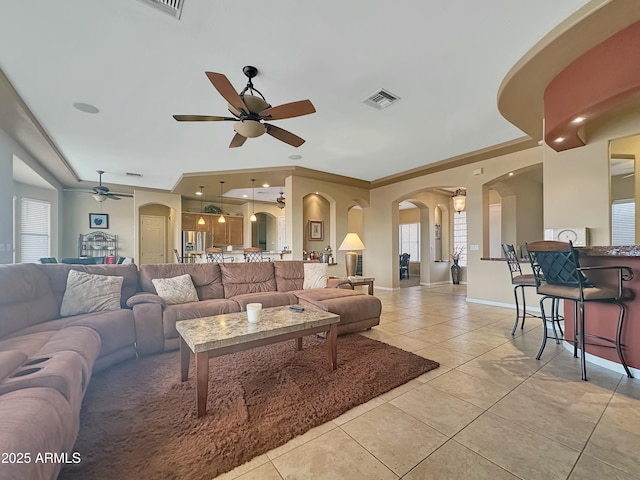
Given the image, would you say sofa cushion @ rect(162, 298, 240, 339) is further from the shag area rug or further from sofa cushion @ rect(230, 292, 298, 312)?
the shag area rug

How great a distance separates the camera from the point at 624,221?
5.62m

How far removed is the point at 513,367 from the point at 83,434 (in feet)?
10.7

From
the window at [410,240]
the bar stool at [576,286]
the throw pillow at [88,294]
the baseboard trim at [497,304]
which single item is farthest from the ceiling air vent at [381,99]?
the window at [410,240]

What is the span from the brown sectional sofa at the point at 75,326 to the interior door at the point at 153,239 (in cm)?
644

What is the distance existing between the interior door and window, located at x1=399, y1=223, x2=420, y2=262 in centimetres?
849

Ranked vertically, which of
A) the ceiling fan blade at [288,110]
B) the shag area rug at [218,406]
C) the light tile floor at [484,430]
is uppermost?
the ceiling fan blade at [288,110]

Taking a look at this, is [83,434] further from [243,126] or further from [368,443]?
[243,126]

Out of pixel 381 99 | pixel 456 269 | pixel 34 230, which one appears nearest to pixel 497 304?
pixel 456 269

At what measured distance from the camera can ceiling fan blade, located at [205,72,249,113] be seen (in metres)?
2.14

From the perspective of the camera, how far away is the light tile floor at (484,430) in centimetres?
139

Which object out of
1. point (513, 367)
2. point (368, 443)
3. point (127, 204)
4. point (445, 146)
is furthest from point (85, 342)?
point (127, 204)

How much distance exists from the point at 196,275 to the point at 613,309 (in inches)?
176

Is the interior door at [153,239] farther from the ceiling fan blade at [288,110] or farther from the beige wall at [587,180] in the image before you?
the beige wall at [587,180]

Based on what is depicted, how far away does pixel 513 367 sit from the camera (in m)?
2.55
